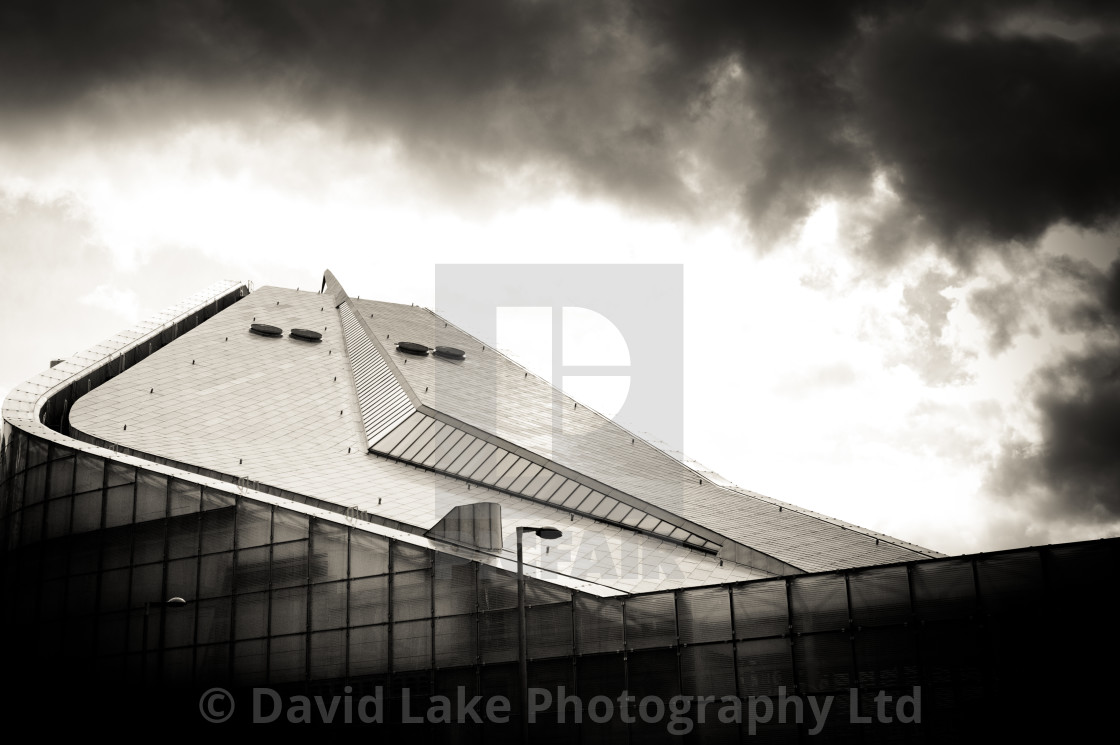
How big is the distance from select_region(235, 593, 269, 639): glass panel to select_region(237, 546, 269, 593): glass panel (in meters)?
0.31

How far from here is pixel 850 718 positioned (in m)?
29.9

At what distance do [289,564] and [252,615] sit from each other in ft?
7.25

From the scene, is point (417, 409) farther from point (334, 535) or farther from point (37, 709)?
point (37, 709)

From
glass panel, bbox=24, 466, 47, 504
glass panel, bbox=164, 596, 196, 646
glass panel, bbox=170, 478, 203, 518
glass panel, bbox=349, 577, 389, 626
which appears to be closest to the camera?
glass panel, bbox=349, 577, 389, 626

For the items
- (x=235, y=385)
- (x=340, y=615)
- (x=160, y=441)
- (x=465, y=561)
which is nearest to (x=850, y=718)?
(x=465, y=561)

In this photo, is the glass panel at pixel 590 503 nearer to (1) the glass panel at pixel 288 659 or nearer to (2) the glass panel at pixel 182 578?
(1) the glass panel at pixel 288 659

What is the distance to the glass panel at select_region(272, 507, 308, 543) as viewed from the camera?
3825 centimetres

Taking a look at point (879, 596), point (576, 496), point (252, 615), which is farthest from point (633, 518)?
point (879, 596)

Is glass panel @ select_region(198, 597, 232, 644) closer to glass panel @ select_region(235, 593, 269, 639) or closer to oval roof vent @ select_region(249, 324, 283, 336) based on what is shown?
glass panel @ select_region(235, 593, 269, 639)

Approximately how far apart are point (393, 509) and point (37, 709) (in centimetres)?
1487

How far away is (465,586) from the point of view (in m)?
35.2

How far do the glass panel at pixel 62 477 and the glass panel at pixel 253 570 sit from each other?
8.95 meters

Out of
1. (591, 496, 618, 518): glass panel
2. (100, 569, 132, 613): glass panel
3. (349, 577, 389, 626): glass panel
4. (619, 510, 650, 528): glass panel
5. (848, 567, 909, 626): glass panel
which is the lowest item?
(848, 567, 909, 626): glass panel

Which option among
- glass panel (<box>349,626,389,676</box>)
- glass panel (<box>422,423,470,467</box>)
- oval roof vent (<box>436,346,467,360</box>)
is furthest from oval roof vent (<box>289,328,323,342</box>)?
glass panel (<box>349,626,389,676</box>)
